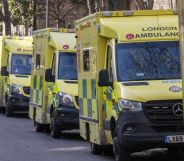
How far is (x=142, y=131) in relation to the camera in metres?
10.9

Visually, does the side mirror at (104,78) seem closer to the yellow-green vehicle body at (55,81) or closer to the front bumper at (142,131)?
the front bumper at (142,131)

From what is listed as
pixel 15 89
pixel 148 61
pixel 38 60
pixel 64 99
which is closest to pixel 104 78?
pixel 148 61

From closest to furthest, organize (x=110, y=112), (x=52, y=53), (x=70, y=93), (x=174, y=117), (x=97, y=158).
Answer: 1. (x=174, y=117)
2. (x=110, y=112)
3. (x=97, y=158)
4. (x=70, y=93)
5. (x=52, y=53)

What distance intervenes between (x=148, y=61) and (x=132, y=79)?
1.63 ft

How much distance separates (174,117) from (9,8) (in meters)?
36.8

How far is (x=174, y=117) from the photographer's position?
1097 cm

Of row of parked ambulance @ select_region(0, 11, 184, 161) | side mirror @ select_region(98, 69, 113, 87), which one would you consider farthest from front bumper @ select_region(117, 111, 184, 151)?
side mirror @ select_region(98, 69, 113, 87)

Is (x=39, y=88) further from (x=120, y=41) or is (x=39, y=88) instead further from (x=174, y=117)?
(x=174, y=117)

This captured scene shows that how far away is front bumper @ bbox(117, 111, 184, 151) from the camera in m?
10.9

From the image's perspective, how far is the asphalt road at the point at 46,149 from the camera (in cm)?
1291

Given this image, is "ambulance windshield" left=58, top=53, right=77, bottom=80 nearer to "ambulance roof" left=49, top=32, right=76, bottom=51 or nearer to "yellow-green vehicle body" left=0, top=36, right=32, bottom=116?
"ambulance roof" left=49, top=32, right=76, bottom=51

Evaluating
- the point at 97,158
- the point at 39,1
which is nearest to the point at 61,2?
the point at 39,1

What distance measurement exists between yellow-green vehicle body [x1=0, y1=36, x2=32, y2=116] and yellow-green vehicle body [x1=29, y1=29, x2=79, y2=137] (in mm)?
4171

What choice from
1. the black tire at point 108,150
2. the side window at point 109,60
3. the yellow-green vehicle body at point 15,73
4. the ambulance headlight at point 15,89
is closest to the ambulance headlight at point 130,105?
the side window at point 109,60
